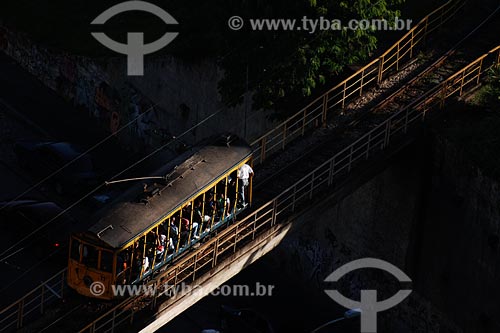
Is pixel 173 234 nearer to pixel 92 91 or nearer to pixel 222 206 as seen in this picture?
pixel 222 206

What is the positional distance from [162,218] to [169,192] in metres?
1.09

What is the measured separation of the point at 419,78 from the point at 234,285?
33.7ft

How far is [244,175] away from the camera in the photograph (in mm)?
35938

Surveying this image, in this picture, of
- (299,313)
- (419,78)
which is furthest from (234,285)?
(419,78)

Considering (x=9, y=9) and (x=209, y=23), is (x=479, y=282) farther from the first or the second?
(x=9, y=9)

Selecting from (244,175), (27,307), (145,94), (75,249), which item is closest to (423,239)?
(244,175)

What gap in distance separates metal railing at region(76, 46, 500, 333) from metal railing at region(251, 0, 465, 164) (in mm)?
2306

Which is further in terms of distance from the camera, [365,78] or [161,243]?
[365,78]

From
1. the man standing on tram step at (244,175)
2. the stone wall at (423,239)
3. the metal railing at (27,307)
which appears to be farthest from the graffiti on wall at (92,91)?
the man standing on tram step at (244,175)

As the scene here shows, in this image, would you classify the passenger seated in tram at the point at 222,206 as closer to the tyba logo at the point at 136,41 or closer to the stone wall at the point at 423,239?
the stone wall at the point at 423,239

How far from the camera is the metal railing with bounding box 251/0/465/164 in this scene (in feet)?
134

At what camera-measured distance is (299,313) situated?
4225 cm

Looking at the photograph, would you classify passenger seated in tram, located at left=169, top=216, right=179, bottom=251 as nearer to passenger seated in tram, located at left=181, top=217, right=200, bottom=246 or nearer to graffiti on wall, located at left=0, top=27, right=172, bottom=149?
passenger seated in tram, located at left=181, top=217, right=200, bottom=246

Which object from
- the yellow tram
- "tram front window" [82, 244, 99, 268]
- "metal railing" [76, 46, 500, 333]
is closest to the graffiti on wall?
"metal railing" [76, 46, 500, 333]
